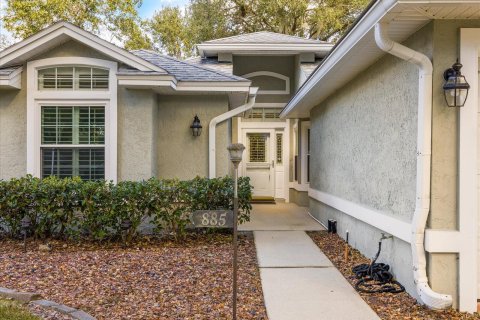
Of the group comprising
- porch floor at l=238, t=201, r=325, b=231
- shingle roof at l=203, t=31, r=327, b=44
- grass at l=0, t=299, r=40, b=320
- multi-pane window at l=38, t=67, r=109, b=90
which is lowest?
porch floor at l=238, t=201, r=325, b=231

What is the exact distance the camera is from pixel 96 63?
24.4 feet

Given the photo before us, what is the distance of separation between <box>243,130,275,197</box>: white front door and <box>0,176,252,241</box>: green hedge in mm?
5910

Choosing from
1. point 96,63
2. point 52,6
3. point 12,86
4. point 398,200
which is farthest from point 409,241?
point 52,6

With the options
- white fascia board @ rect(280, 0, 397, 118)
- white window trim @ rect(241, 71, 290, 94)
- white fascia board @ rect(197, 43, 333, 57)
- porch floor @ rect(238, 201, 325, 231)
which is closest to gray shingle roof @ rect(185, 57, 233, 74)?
white fascia board @ rect(197, 43, 333, 57)

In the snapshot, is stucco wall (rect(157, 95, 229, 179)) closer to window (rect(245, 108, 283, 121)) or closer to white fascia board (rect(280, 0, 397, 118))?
white fascia board (rect(280, 0, 397, 118))

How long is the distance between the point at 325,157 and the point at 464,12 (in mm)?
5200

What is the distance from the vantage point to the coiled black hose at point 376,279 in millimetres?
4434

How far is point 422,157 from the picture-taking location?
153 inches

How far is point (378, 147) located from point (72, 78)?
5.53 meters

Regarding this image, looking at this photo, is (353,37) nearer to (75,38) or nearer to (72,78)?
(75,38)

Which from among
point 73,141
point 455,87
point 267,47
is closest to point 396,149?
point 455,87

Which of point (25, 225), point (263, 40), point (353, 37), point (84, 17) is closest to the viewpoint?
point (353, 37)

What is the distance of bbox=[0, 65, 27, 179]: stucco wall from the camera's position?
292 inches

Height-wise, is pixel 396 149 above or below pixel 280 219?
above
